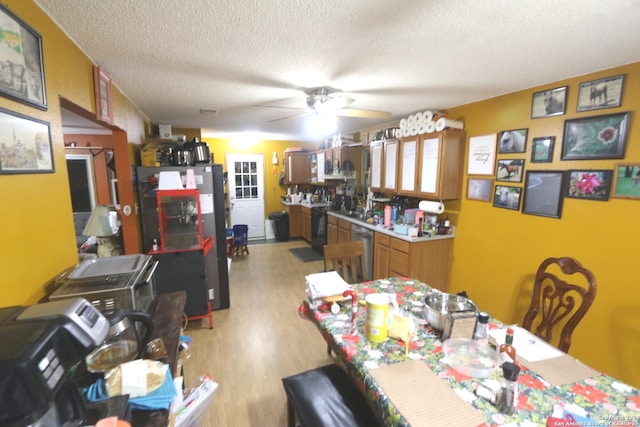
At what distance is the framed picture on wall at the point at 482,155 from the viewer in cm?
276

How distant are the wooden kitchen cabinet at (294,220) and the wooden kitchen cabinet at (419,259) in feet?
10.4

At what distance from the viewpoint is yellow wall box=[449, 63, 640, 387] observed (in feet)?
6.19

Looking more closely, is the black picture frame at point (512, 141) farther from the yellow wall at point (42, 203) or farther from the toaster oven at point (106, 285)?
the yellow wall at point (42, 203)

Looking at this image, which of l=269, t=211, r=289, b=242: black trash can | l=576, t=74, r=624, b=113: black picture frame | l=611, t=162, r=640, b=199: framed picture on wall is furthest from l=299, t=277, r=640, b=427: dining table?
l=269, t=211, r=289, b=242: black trash can

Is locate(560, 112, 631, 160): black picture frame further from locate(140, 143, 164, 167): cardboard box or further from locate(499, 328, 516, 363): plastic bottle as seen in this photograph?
locate(140, 143, 164, 167): cardboard box

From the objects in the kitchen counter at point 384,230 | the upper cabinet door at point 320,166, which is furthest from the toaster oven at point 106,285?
the upper cabinet door at point 320,166

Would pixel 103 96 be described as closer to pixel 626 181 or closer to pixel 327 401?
pixel 327 401

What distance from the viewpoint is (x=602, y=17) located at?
1312 mm

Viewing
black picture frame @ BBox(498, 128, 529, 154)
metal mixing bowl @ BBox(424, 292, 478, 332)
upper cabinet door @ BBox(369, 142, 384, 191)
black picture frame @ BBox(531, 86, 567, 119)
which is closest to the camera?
metal mixing bowl @ BBox(424, 292, 478, 332)

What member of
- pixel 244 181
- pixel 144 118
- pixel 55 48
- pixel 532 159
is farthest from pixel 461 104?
pixel 244 181

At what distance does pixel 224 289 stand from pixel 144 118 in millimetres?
2495

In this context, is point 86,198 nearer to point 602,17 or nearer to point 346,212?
point 346,212

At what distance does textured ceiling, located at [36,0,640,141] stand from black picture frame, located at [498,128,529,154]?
38cm

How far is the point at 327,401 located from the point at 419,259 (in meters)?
2.11
